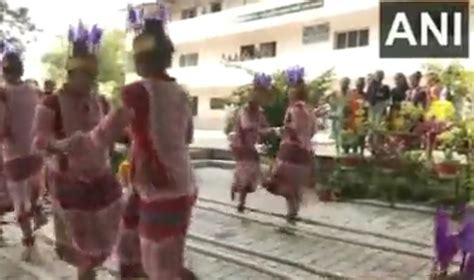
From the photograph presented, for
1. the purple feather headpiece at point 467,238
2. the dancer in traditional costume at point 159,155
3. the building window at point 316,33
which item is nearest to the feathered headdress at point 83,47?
the dancer in traditional costume at point 159,155

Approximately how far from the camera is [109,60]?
2.43 m

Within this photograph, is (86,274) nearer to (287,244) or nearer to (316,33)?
(287,244)

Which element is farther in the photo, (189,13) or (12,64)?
(189,13)

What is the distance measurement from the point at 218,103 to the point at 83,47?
2.04m

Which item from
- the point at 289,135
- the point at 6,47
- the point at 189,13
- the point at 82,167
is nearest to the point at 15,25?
the point at 6,47

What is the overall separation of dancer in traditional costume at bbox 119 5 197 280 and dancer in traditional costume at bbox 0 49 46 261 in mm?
1267

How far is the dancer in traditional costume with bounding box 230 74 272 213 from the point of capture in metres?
4.06

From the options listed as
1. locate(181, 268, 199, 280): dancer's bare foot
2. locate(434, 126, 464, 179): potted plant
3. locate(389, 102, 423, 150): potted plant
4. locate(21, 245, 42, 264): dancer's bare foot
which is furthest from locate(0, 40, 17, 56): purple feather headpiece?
locate(434, 126, 464, 179): potted plant

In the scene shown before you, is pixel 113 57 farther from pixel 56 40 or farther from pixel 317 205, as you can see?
pixel 317 205

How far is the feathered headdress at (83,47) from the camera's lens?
2.20 m

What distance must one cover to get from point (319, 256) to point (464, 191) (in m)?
0.58

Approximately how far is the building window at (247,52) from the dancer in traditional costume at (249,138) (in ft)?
0.49

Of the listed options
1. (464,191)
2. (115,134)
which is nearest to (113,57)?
(115,134)

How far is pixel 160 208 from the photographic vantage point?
6.04 feet
